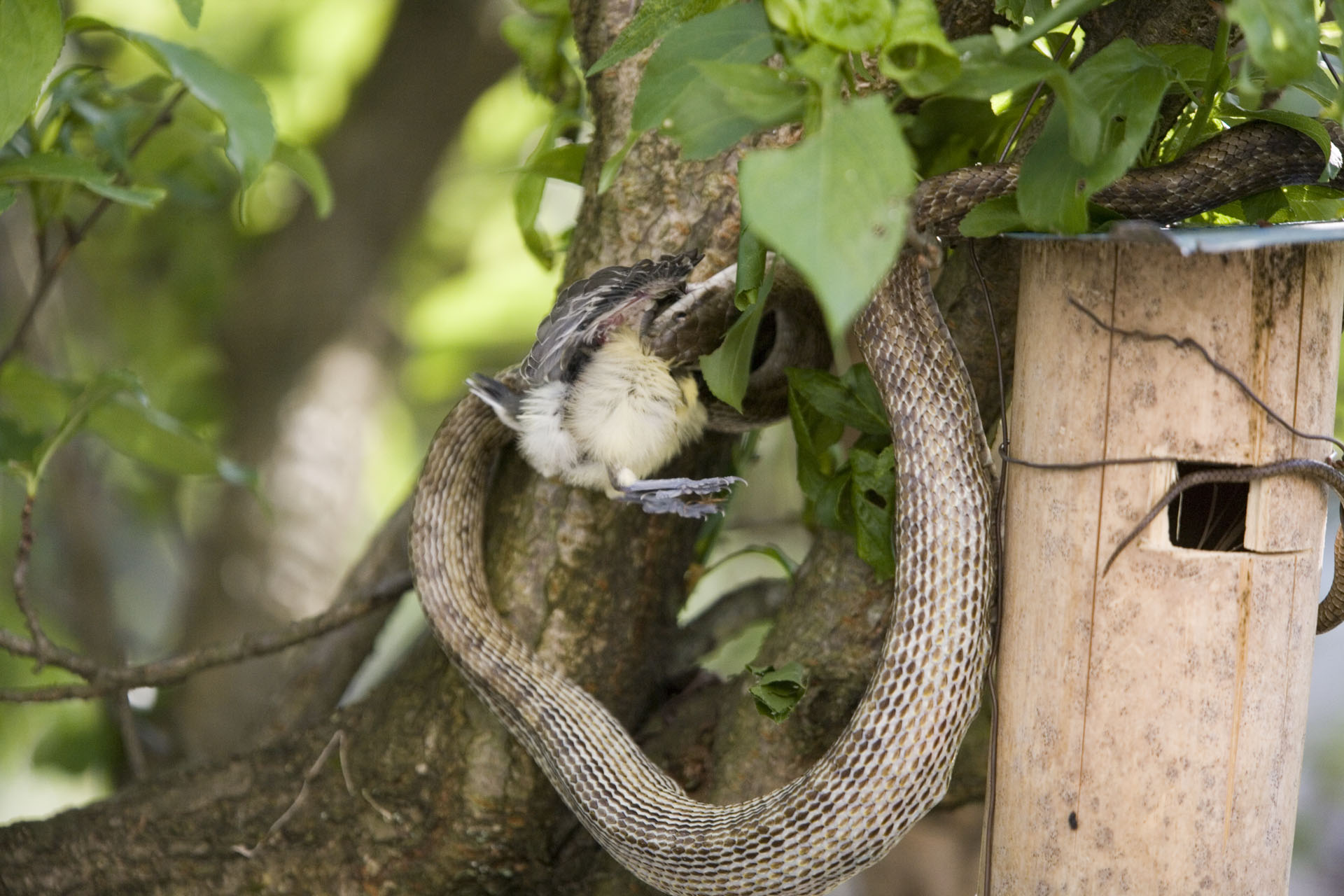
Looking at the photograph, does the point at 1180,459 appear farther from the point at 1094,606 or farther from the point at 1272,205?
the point at 1272,205

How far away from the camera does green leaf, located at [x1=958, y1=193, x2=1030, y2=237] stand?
80 cm

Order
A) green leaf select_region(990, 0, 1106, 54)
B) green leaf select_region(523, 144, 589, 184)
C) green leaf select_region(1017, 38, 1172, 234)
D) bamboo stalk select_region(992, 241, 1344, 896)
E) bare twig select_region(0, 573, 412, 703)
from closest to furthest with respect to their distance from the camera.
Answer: green leaf select_region(990, 0, 1106, 54)
green leaf select_region(1017, 38, 1172, 234)
bamboo stalk select_region(992, 241, 1344, 896)
green leaf select_region(523, 144, 589, 184)
bare twig select_region(0, 573, 412, 703)

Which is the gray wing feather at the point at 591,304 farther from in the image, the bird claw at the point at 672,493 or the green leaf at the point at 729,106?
the green leaf at the point at 729,106

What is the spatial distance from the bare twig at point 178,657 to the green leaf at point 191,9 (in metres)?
0.74

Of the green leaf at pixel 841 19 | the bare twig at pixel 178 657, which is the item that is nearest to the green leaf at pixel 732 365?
the green leaf at pixel 841 19

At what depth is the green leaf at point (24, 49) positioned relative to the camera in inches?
33.7

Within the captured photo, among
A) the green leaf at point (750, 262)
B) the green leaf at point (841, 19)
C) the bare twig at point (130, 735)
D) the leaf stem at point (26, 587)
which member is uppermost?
the green leaf at point (841, 19)

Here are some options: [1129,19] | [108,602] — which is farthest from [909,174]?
[108,602]

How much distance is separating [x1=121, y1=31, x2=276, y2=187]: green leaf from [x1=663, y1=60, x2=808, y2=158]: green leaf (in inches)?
20.4

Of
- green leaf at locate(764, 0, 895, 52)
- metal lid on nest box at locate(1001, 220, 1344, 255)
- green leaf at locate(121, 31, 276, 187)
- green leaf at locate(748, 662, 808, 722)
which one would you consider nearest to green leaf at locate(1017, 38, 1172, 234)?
metal lid on nest box at locate(1001, 220, 1344, 255)

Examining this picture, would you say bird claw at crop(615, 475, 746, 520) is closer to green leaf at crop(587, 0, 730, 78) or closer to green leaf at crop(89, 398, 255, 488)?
green leaf at crop(587, 0, 730, 78)

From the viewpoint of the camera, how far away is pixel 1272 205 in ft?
2.97

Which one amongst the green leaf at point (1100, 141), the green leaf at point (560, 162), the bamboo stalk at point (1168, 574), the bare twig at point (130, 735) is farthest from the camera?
the bare twig at point (130, 735)

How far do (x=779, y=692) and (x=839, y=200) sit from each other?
22.2 inches
